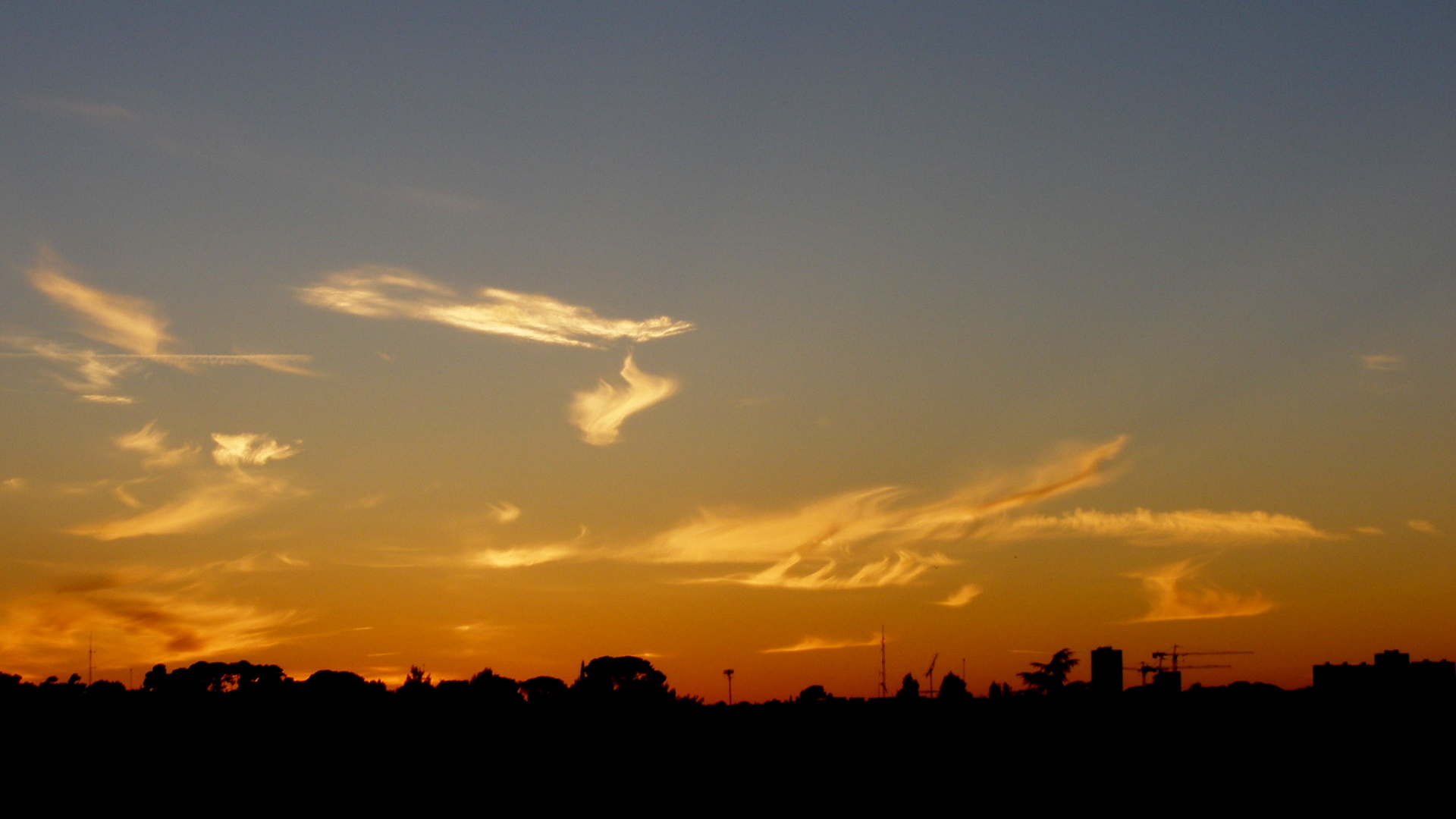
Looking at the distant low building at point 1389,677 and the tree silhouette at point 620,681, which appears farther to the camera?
the tree silhouette at point 620,681

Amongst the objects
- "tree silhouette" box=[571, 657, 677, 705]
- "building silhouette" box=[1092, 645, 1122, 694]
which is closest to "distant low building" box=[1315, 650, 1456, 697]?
"building silhouette" box=[1092, 645, 1122, 694]

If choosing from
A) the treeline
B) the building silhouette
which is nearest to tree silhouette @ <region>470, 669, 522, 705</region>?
the treeline

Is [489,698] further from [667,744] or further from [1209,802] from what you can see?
[1209,802]

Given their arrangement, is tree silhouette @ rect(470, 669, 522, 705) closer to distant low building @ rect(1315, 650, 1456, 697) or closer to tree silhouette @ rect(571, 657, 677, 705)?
tree silhouette @ rect(571, 657, 677, 705)

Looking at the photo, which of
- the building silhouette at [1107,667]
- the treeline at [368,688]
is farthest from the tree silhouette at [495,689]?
the building silhouette at [1107,667]

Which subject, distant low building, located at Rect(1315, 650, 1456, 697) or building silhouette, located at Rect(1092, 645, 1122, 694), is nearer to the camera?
distant low building, located at Rect(1315, 650, 1456, 697)

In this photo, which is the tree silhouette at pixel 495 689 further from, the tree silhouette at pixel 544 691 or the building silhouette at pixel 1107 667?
the building silhouette at pixel 1107 667

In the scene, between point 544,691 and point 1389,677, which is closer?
point 1389,677

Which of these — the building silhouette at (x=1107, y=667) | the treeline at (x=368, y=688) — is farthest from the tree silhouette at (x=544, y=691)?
the building silhouette at (x=1107, y=667)

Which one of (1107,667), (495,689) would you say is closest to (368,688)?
(495,689)

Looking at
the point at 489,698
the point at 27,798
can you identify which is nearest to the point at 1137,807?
the point at 489,698

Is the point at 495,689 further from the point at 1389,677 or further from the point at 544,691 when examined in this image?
the point at 1389,677

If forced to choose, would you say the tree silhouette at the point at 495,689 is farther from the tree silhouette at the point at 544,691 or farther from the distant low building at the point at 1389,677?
the distant low building at the point at 1389,677

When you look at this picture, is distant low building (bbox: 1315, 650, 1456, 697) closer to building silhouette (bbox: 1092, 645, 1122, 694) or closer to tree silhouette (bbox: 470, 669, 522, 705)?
building silhouette (bbox: 1092, 645, 1122, 694)
